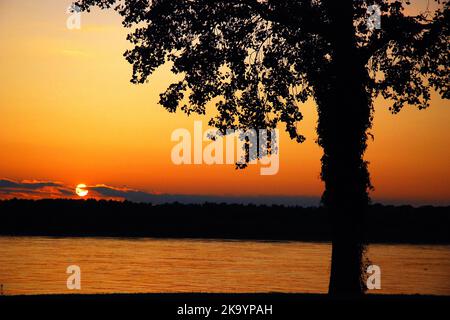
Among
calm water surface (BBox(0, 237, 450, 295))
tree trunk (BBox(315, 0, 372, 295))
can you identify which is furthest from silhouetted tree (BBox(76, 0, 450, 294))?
calm water surface (BBox(0, 237, 450, 295))

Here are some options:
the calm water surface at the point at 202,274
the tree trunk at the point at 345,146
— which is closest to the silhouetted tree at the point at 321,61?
the tree trunk at the point at 345,146

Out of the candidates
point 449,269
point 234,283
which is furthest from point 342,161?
point 449,269

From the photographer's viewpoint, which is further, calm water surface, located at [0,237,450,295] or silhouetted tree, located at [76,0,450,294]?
calm water surface, located at [0,237,450,295]

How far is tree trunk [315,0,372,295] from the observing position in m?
23.2

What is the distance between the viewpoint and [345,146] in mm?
23156
